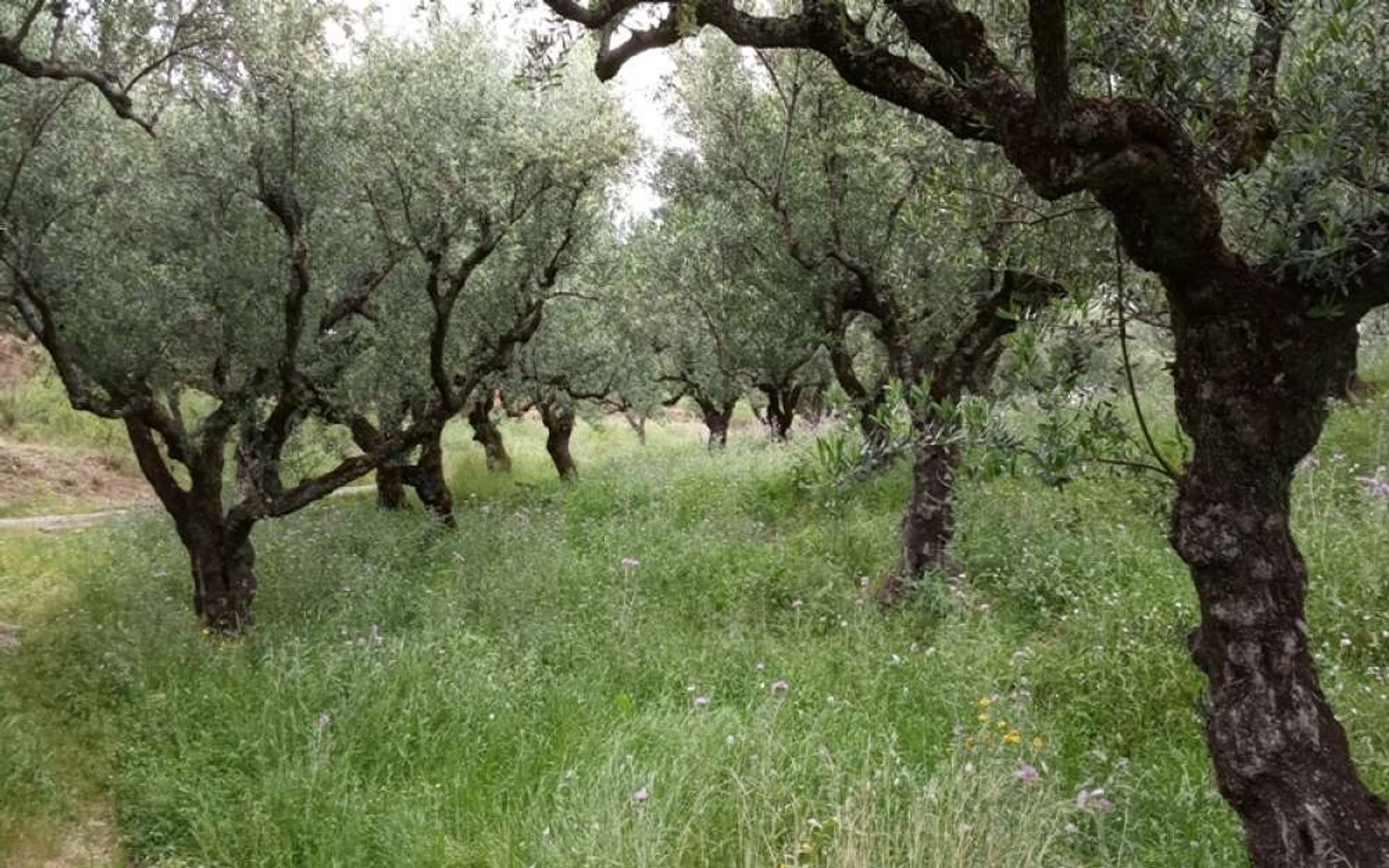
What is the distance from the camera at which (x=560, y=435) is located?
22.0m

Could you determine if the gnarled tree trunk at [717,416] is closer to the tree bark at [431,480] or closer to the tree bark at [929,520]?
the tree bark at [431,480]

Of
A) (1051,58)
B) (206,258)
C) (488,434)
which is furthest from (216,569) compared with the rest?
(488,434)

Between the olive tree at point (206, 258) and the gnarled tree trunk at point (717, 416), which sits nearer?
the olive tree at point (206, 258)

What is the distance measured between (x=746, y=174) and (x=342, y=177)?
527cm

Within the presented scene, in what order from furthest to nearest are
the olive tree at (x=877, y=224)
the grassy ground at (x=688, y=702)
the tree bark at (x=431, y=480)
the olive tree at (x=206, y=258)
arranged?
1. the tree bark at (x=431, y=480)
2. the olive tree at (x=206, y=258)
3. the olive tree at (x=877, y=224)
4. the grassy ground at (x=688, y=702)

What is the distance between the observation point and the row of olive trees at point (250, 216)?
948 centimetres

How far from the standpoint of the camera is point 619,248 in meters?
17.2

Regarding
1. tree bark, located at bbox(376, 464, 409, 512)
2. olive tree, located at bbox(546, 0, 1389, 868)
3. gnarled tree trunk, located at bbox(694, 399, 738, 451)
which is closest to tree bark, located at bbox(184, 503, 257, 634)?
tree bark, located at bbox(376, 464, 409, 512)

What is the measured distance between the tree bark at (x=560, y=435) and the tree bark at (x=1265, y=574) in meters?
17.7

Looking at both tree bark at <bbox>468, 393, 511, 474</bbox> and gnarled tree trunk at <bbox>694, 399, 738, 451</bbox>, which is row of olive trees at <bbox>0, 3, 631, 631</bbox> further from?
gnarled tree trunk at <bbox>694, 399, 738, 451</bbox>

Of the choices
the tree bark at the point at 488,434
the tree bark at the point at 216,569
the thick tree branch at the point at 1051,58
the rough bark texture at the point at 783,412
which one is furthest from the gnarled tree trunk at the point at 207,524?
the rough bark texture at the point at 783,412

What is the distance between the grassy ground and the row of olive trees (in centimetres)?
193

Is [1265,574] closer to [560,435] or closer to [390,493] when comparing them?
[390,493]

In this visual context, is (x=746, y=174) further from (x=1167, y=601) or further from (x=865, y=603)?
(x=1167, y=601)
